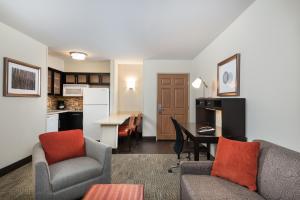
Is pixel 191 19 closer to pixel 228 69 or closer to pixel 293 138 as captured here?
pixel 228 69

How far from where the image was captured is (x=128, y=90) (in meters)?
6.21

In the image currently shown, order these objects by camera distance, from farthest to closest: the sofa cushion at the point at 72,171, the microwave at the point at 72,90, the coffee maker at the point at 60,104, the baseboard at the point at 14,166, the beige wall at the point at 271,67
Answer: the coffee maker at the point at 60,104, the microwave at the point at 72,90, the baseboard at the point at 14,166, the sofa cushion at the point at 72,171, the beige wall at the point at 271,67

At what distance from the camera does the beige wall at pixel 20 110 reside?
2.97 m

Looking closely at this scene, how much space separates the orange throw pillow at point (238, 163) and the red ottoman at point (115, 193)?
0.85 metres

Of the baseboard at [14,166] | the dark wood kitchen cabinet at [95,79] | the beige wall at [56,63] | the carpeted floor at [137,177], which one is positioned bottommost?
the carpeted floor at [137,177]

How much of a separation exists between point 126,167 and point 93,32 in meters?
2.60

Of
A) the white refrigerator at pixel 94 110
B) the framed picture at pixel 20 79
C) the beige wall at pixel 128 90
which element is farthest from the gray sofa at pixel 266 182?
the beige wall at pixel 128 90

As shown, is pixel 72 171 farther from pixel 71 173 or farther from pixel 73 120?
pixel 73 120

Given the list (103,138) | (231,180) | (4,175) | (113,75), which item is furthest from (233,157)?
(113,75)

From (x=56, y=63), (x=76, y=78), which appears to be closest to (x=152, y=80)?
(x=76, y=78)

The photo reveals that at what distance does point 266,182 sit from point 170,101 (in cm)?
408

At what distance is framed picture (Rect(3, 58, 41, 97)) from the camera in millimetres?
2986

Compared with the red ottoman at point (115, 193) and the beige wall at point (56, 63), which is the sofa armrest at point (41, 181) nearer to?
the red ottoman at point (115, 193)

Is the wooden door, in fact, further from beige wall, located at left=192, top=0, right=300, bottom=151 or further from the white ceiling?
beige wall, located at left=192, top=0, right=300, bottom=151
